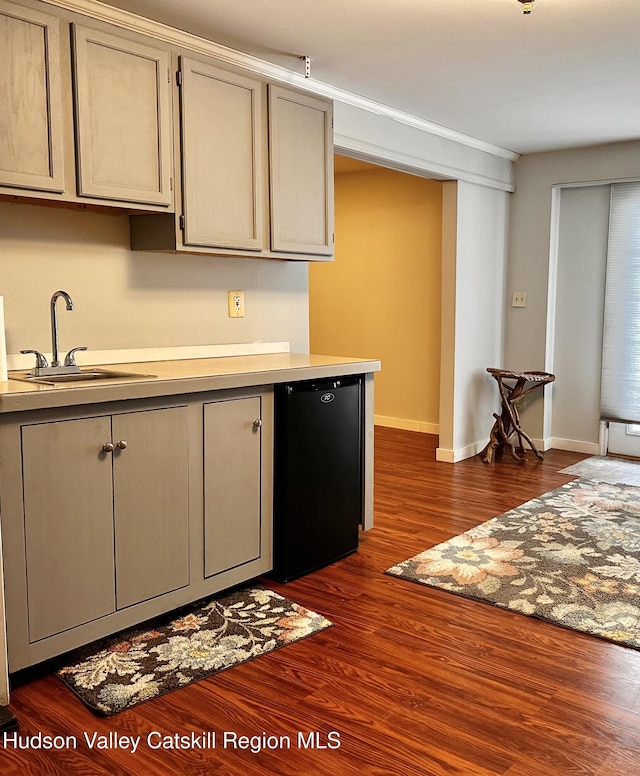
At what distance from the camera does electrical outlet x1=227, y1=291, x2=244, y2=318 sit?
3.51 m

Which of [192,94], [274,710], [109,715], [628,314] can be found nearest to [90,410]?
[109,715]

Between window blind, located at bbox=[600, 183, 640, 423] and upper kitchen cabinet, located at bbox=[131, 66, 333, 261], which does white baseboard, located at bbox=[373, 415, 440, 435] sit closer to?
window blind, located at bbox=[600, 183, 640, 423]

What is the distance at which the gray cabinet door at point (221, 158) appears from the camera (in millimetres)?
2900

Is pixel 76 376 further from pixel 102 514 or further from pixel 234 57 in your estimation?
pixel 234 57

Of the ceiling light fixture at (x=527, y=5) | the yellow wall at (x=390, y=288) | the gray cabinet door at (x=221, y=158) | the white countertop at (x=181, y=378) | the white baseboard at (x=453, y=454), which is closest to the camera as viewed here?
the white countertop at (x=181, y=378)

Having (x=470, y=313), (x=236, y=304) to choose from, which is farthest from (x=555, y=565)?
(x=470, y=313)

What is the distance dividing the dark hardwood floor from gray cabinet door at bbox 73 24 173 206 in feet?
5.48

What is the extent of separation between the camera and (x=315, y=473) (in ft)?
9.96

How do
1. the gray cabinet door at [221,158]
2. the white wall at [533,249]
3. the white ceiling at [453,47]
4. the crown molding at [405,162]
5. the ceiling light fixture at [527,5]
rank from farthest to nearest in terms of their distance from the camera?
1. the white wall at [533,249]
2. the crown molding at [405,162]
3. the gray cabinet door at [221,158]
4. the white ceiling at [453,47]
5. the ceiling light fixture at [527,5]

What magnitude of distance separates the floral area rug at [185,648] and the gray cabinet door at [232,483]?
0.56 ft

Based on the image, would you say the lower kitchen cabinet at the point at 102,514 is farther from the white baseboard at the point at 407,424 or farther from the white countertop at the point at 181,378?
the white baseboard at the point at 407,424

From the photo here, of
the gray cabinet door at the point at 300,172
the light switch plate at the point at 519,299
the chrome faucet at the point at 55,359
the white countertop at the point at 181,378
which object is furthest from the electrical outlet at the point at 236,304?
the light switch plate at the point at 519,299

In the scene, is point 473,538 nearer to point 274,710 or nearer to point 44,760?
point 274,710

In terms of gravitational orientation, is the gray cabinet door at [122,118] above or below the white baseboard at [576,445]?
above
